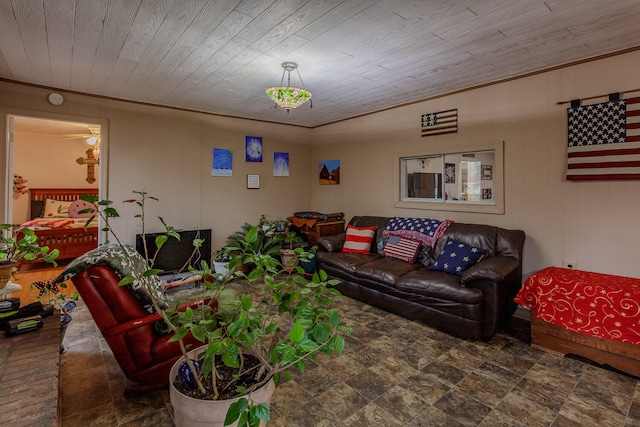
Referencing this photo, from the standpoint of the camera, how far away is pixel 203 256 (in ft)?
15.6

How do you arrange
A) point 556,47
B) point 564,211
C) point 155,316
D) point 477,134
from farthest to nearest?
point 477,134, point 564,211, point 556,47, point 155,316

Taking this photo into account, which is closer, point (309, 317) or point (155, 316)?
point (309, 317)

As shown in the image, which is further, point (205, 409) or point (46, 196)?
point (46, 196)

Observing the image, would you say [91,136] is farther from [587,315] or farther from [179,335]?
[587,315]

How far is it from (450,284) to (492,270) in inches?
15.5

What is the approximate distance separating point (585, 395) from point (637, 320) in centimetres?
A: 66

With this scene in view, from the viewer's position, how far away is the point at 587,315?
2.41 metres

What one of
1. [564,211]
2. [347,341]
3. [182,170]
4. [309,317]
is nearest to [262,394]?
[309,317]

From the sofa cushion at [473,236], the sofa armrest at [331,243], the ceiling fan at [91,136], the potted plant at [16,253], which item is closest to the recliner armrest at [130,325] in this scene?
the potted plant at [16,253]

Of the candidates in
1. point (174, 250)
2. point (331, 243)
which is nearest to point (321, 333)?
point (331, 243)

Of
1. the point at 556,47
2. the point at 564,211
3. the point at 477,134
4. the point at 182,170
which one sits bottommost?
the point at 564,211

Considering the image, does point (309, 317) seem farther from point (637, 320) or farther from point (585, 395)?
point (637, 320)

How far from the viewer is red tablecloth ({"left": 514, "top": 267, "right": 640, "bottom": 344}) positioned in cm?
226

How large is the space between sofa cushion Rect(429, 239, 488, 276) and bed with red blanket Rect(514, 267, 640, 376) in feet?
1.86
